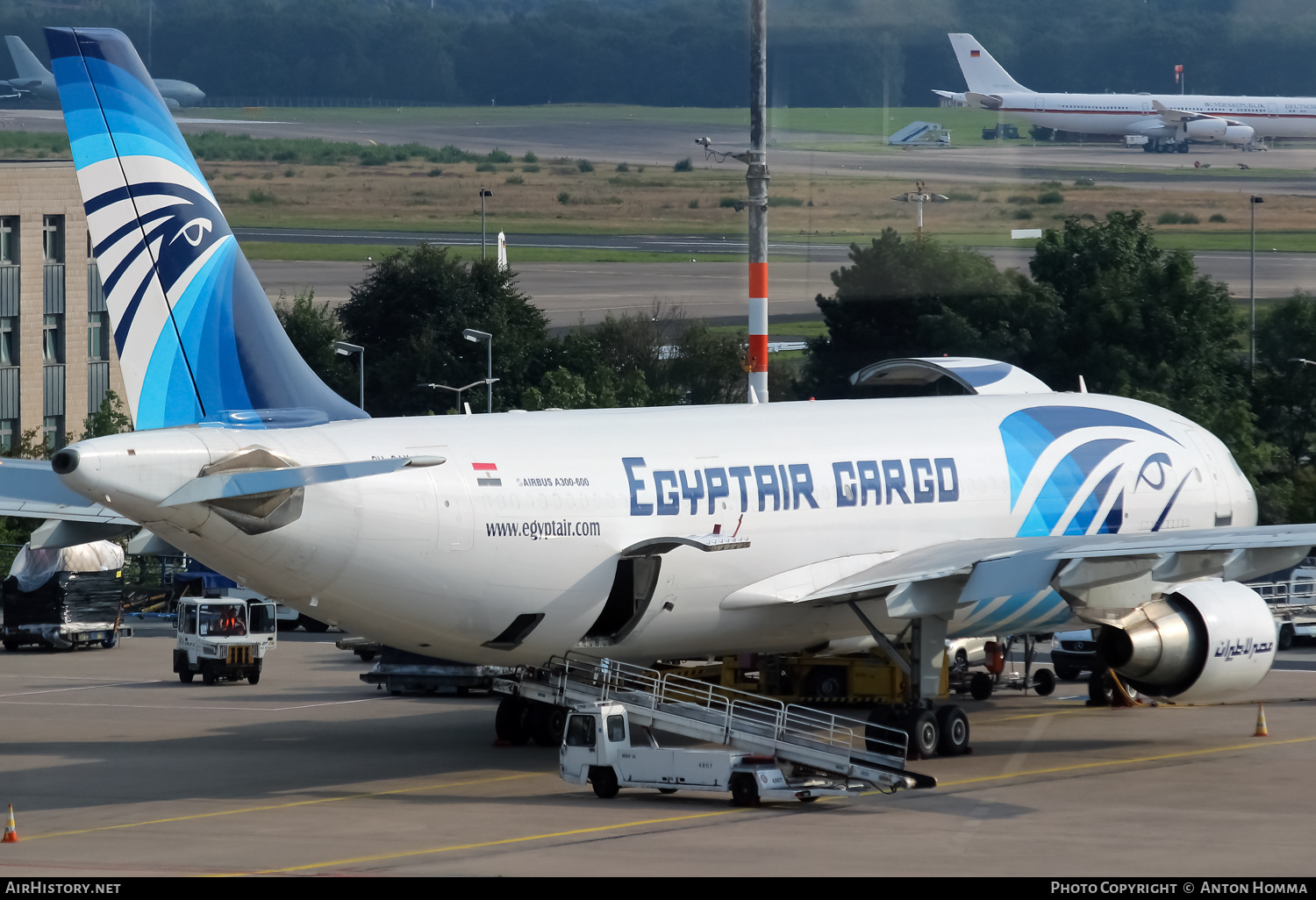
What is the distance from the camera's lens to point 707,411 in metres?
33.2

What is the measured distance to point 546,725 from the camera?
33938mm

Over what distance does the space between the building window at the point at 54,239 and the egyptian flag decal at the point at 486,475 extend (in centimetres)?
6350

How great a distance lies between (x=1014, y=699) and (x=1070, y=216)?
181ft

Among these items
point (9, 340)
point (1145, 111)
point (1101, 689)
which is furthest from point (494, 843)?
point (1145, 111)

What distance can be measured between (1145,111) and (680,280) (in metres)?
28.7

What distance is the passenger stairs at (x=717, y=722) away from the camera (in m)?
27.4

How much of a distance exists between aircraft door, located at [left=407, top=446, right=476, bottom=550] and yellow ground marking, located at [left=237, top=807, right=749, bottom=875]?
5.02 metres

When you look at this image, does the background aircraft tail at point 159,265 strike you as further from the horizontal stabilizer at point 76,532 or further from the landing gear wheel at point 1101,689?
the landing gear wheel at point 1101,689

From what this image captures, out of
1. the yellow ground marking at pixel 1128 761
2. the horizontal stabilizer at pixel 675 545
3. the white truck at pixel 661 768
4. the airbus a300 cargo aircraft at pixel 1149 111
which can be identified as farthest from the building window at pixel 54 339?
the yellow ground marking at pixel 1128 761

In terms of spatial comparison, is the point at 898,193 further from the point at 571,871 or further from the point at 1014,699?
the point at 571,871

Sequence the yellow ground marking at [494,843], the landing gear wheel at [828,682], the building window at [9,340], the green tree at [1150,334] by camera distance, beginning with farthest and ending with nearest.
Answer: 1. the building window at [9,340]
2. the green tree at [1150,334]
3. the landing gear wheel at [828,682]
4. the yellow ground marking at [494,843]

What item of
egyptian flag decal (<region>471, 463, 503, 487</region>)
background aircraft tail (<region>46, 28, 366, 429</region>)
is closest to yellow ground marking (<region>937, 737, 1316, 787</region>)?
egyptian flag decal (<region>471, 463, 503, 487</region>)

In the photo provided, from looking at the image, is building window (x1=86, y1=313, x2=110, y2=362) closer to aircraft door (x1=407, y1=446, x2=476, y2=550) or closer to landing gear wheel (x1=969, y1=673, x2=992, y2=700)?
landing gear wheel (x1=969, y1=673, x2=992, y2=700)

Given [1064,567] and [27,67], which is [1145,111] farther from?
[27,67]
